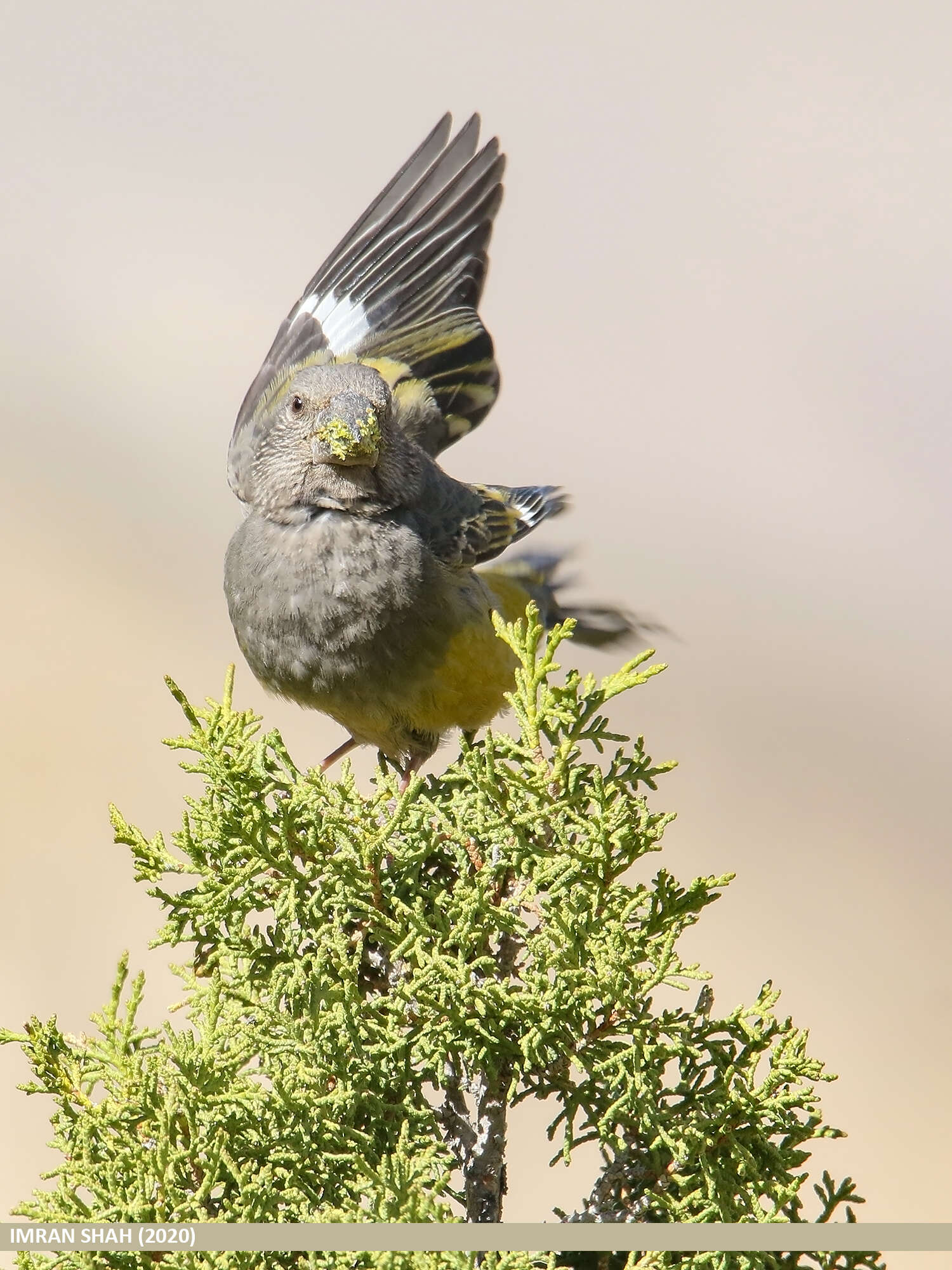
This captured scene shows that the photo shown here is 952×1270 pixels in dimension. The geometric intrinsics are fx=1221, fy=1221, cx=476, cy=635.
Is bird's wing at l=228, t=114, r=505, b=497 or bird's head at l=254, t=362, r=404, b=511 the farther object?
bird's wing at l=228, t=114, r=505, b=497

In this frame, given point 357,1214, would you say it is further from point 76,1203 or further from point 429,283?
point 429,283

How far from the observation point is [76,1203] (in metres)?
1.96

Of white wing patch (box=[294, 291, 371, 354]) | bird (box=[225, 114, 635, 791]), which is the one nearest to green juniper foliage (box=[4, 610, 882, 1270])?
bird (box=[225, 114, 635, 791])

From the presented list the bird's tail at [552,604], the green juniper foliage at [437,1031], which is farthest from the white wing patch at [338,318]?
the green juniper foliage at [437,1031]

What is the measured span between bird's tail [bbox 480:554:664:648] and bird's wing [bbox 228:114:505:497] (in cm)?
50

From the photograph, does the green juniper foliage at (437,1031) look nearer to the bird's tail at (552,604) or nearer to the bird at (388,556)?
the bird at (388,556)

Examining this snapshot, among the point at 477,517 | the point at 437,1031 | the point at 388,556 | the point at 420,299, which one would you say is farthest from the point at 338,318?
the point at 437,1031

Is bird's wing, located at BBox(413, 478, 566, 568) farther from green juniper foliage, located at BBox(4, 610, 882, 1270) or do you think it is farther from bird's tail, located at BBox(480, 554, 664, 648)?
green juniper foliage, located at BBox(4, 610, 882, 1270)

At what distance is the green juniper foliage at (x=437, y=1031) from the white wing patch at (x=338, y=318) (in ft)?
6.96

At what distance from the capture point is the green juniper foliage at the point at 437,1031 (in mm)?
1934

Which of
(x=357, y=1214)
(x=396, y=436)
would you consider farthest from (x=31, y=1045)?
(x=396, y=436)

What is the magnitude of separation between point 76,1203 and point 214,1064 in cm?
31

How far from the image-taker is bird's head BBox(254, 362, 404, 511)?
114 inches
